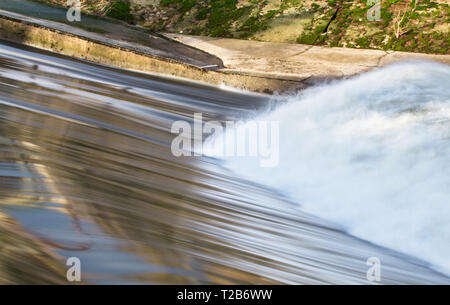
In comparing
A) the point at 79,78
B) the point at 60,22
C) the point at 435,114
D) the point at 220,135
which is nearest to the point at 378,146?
the point at 435,114

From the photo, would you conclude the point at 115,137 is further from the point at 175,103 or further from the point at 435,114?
the point at 435,114

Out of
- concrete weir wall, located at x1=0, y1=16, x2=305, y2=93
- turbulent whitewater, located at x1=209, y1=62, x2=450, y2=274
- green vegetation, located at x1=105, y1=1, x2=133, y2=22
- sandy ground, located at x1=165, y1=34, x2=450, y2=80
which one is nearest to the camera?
turbulent whitewater, located at x1=209, y1=62, x2=450, y2=274

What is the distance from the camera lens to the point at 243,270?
3.85m

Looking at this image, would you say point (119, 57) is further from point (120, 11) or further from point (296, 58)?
point (120, 11)

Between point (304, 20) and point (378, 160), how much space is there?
841 cm

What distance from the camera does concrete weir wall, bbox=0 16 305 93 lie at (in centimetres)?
1027

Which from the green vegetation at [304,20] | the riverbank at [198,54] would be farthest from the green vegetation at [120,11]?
the riverbank at [198,54]

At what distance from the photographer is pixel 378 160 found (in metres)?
6.09

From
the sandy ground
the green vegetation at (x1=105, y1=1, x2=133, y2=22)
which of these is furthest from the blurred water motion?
the green vegetation at (x1=105, y1=1, x2=133, y2=22)

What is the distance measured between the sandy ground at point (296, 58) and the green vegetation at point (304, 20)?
46 centimetres

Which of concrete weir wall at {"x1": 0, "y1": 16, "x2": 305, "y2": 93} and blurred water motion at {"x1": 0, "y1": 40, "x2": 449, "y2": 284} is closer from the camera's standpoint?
blurred water motion at {"x1": 0, "y1": 40, "x2": 449, "y2": 284}

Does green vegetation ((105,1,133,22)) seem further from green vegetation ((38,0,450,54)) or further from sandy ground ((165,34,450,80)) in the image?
sandy ground ((165,34,450,80))

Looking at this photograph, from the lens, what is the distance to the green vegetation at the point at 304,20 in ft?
40.8
